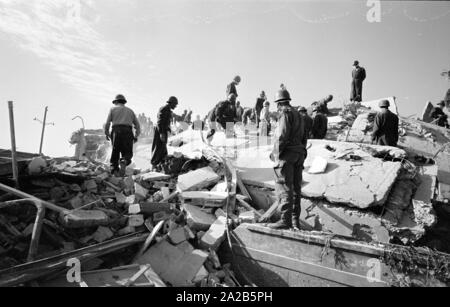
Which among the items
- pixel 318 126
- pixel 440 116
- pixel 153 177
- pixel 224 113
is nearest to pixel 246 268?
pixel 153 177

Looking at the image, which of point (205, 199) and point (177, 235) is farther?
point (205, 199)

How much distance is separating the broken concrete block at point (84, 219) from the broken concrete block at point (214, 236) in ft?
4.59

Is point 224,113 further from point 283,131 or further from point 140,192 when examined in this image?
point 283,131

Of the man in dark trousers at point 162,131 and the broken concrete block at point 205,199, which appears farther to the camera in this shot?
the man in dark trousers at point 162,131

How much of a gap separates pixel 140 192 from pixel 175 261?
172cm

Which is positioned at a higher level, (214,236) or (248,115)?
(248,115)

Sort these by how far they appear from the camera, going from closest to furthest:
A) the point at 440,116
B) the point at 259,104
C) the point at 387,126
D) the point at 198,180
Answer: the point at 198,180
the point at 387,126
the point at 440,116
the point at 259,104

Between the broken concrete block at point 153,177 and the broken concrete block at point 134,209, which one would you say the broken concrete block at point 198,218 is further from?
the broken concrete block at point 153,177

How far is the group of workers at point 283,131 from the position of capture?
11.7 feet

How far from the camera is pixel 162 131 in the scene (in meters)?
6.18

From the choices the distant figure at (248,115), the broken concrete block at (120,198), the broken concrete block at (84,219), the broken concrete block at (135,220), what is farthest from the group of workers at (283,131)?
the distant figure at (248,115)
